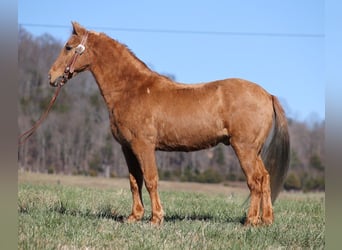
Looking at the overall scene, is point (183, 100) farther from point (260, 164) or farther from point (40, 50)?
point (40, 50)

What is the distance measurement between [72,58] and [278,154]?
3022mm

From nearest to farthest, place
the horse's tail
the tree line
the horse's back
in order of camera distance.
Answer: the horse's back → the horse's tail → the tree line

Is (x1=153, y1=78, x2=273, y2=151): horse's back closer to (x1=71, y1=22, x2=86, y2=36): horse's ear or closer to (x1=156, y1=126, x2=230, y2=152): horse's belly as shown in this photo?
(x1=156, y1=126, x2=230, y2=152): horse's belly

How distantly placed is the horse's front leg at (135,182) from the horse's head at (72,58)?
1227mm

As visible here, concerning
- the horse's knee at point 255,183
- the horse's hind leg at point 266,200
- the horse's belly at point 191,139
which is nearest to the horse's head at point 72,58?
the horse's belly at point 191,139

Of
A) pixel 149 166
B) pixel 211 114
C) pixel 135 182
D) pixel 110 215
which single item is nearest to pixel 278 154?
pixel 211 114

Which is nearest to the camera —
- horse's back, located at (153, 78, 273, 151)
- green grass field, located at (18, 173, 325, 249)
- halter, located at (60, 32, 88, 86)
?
green grass field, located at (18, 173, 325, 249)

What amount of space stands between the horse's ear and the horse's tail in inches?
108

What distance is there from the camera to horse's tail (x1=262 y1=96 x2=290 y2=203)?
6262 mm

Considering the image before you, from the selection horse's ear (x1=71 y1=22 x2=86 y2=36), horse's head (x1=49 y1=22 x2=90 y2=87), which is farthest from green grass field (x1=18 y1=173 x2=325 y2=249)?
horse's ear (x1=71 y1=22 x2=86 y2=36)

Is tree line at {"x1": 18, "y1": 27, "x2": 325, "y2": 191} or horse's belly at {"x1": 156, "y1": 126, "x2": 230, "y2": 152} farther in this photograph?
tree line at {"x1": 18, "y1": 27, "x2": 325, "y2": 191}

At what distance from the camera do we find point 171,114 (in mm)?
5863

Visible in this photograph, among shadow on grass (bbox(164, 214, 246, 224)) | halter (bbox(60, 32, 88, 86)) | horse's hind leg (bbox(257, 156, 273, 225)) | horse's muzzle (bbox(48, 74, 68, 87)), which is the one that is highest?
halter (bbox(60, 32, 88, 86))

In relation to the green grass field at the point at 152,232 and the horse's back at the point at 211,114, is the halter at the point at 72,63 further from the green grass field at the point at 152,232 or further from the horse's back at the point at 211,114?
the green grass field at the point at 152,232
